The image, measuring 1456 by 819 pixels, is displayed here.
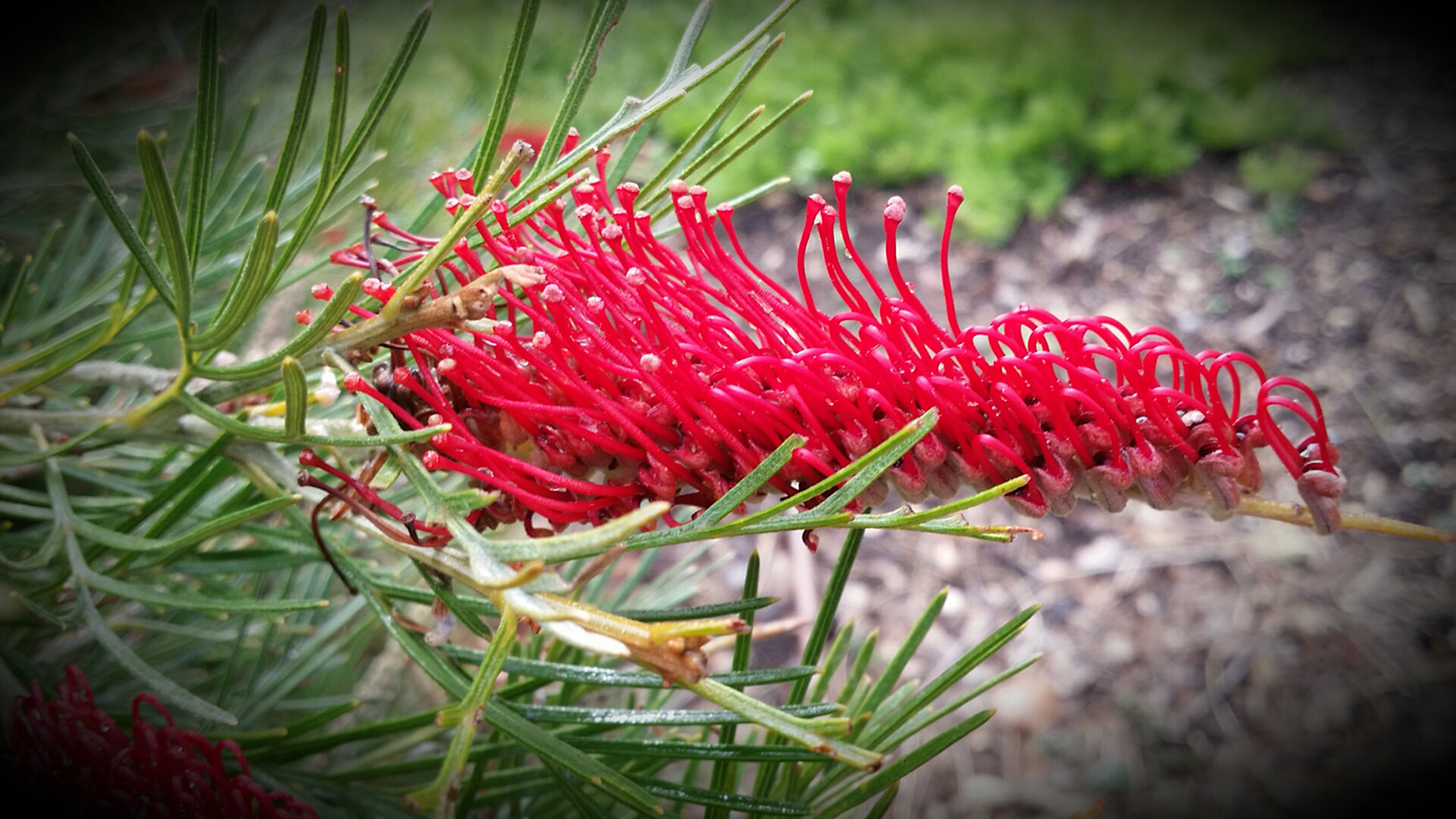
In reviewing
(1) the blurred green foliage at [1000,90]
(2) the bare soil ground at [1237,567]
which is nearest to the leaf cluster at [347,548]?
(2) the bare soil ground at [1237,567]

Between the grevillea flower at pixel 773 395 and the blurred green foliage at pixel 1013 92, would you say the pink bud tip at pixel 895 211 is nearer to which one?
the grevillea flower at pixel 773 395

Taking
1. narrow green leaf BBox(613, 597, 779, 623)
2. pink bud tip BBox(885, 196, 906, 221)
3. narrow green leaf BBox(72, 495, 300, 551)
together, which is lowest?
narrow green leaf BBox(72, 495, 300, 551)

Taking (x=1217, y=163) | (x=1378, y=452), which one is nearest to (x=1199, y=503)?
(x=1378, y=452)

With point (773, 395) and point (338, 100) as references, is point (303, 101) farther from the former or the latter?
point (773, 395)

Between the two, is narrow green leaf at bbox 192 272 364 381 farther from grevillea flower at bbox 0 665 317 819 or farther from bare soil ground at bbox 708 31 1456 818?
bare soil ground at bbox 708 31 1456 818

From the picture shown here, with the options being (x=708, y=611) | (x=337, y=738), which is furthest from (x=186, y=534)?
(x=708, y=611)

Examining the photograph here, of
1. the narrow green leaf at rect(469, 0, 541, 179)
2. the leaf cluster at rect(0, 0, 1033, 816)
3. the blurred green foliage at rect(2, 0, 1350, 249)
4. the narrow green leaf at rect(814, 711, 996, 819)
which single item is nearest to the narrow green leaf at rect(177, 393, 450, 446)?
the leaf cluster at rect(0, 0, 1033, 816)
